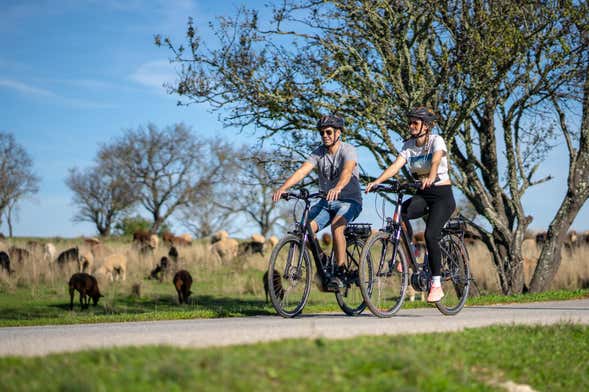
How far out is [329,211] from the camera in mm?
9844

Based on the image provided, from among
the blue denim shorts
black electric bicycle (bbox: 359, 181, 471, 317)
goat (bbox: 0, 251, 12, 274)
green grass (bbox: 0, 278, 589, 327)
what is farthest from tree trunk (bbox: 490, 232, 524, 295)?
goat (bbox: 0, 251, 12, 274)

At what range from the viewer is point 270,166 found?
57.0 ft

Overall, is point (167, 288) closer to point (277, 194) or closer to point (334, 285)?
point (334, 285)

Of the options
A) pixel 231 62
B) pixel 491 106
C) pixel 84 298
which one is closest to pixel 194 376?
pixel 231 62

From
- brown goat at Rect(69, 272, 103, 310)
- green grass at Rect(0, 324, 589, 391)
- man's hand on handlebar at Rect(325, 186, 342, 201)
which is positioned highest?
man's hand on handlebar at Rect(325, 186, 342, 201)

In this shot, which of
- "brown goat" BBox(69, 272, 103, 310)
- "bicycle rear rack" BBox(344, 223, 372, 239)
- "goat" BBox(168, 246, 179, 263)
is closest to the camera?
"bicycle rear rack" BBox(344, 223, 372, 239)

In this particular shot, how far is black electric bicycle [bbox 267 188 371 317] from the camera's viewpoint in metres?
9.41

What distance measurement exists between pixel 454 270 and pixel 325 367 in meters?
5.28

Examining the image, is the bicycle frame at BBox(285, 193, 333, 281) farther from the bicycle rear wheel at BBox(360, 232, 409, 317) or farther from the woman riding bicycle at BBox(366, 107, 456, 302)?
the woman riding bicycle at BBox(366, 107, 456, 302)

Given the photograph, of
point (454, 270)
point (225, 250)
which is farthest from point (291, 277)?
point (225, 250)

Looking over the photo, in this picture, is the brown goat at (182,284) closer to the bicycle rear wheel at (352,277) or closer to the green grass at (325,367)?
the bicycle rear wheel at (352,277)

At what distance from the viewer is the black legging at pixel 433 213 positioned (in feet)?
32.3

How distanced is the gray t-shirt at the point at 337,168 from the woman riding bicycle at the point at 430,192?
375 mm

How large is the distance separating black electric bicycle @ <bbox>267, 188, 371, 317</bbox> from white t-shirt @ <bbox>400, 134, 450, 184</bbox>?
3.21 feet
